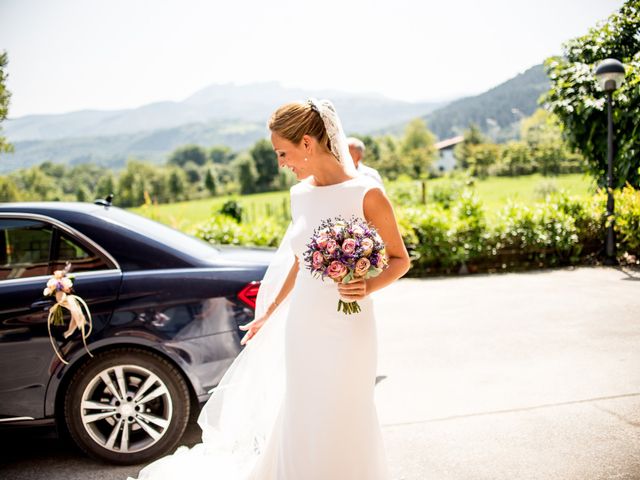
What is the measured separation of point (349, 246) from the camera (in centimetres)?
213

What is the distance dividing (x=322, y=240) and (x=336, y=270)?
0.48 feet

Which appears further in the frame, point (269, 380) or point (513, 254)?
point (513, 254)

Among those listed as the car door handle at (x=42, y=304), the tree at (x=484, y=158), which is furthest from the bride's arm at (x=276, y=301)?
the tree at (x=484, y=158)

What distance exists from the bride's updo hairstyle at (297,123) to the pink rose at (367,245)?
61 centimetres

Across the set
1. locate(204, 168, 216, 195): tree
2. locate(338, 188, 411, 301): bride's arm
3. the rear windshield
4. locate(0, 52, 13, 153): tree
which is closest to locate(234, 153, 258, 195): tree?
locate(204, 168, 216, 195): tree

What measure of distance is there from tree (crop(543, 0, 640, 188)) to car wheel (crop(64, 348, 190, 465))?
32.1 ft

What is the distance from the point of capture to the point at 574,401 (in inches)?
162

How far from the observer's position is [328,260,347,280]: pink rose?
7.02ft

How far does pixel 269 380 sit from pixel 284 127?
4.89 ft

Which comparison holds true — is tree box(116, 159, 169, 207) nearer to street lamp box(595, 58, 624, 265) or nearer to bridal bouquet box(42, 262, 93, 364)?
street lamp box(595, 58, 624, 265)

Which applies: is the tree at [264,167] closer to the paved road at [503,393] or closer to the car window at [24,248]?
the paved road at [503,393]

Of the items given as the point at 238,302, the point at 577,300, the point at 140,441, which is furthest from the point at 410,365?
the point at 577,300

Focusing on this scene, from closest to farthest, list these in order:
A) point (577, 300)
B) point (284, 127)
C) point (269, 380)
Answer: point (284, 127), point (269, 380), point (577, 300)

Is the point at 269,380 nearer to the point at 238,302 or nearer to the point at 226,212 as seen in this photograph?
the point at 238,302
